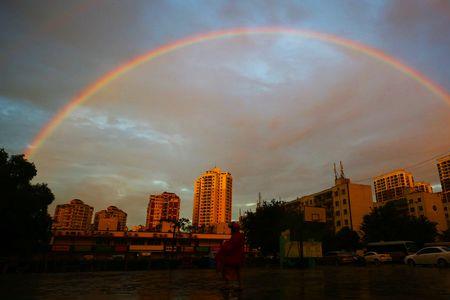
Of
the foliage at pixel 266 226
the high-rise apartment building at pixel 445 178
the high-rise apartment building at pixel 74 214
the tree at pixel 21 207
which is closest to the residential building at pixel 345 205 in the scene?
the high-rise apartment building at pixel 445 178

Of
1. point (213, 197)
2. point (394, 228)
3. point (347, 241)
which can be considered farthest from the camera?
point (213, 197)

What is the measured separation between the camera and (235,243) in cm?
959

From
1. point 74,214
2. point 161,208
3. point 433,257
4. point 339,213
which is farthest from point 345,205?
point 74,214

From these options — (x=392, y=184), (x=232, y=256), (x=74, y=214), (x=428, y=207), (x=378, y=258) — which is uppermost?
(x=392, y=184)

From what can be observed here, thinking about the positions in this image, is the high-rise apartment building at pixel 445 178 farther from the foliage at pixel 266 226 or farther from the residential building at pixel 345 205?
the foliage at pixel 266 226

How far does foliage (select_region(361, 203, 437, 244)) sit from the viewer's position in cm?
5956

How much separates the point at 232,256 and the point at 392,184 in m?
Result: 153

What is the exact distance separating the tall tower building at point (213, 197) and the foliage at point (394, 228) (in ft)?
337

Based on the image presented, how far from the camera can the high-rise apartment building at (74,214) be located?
18100 centimetres

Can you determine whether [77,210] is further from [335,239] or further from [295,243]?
[295,243]

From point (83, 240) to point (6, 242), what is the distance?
7492 centimetres

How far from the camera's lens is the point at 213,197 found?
534ft

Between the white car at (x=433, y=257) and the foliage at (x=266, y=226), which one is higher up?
the foliage at (x=266, y=226)

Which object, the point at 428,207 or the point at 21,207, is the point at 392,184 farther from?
the point at 21,207
